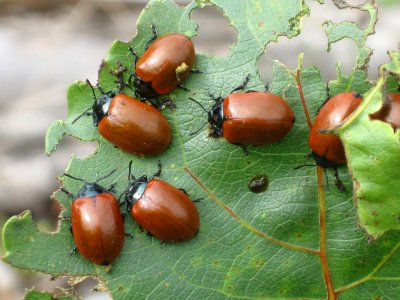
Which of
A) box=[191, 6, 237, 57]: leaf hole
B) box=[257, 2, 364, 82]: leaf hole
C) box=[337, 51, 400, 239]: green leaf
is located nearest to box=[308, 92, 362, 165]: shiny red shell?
box=[337, 51, 400, 239]: green leaf

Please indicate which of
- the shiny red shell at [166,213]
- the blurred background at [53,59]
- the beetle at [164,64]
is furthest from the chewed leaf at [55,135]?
the blurred background at [53,59]

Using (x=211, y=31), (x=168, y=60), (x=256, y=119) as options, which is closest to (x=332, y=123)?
(x=256, y=119)

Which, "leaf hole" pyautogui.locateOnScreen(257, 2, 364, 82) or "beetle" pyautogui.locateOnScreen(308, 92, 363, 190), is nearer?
"beetle" pyautogui.locateOnScreen(308, 92, 363, 190)

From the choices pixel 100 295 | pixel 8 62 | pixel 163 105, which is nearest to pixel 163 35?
pixel 163 105

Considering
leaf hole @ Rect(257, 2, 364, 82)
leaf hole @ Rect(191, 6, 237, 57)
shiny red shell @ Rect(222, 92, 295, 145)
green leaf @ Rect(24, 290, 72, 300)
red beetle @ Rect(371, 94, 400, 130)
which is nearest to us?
red beetle @ Rect(371, 94, 400, 130)

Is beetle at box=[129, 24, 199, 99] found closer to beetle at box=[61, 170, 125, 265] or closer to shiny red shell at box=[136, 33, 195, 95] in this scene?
shiny red shell at box=[136, 33, 195, 95]

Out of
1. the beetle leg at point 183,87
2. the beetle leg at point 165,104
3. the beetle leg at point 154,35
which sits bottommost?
the beetle leg at point 165,104

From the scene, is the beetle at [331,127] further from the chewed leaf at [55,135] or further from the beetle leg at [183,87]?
the chewed leaf at [55,135]
